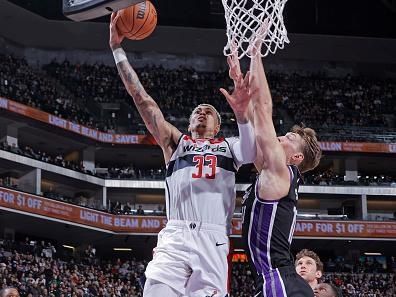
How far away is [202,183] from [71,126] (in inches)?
1091

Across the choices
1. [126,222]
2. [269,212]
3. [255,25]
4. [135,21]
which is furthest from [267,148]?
[126,222]

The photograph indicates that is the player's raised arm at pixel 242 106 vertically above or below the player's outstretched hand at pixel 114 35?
below

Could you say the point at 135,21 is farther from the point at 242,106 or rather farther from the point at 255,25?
the point at 242,106

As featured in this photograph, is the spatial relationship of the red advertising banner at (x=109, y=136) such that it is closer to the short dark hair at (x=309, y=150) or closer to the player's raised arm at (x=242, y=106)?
the player's raised arm at (x=242, y=106)

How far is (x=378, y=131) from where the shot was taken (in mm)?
36750

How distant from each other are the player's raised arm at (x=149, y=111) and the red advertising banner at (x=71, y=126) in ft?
80.9

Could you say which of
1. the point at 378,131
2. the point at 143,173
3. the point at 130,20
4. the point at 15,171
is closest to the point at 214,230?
the point at 130,20

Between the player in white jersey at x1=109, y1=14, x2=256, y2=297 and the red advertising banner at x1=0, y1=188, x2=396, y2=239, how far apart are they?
21952 mm

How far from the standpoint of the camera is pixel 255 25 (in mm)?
5562

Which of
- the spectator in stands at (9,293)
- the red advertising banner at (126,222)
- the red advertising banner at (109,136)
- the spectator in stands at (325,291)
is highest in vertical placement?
the red advertising banner at (109,136)

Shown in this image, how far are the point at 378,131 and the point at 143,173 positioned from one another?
11906mm

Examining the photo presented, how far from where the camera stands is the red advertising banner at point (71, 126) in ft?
99.5

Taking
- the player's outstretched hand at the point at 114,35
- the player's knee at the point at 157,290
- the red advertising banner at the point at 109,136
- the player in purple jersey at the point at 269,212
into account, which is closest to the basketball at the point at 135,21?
the player's outstretched hand at the point at 114,35

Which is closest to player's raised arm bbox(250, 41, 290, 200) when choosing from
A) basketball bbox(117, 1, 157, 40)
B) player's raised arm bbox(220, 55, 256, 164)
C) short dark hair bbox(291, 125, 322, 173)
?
player's raised arm bbox(220, 55, 256, 164)
